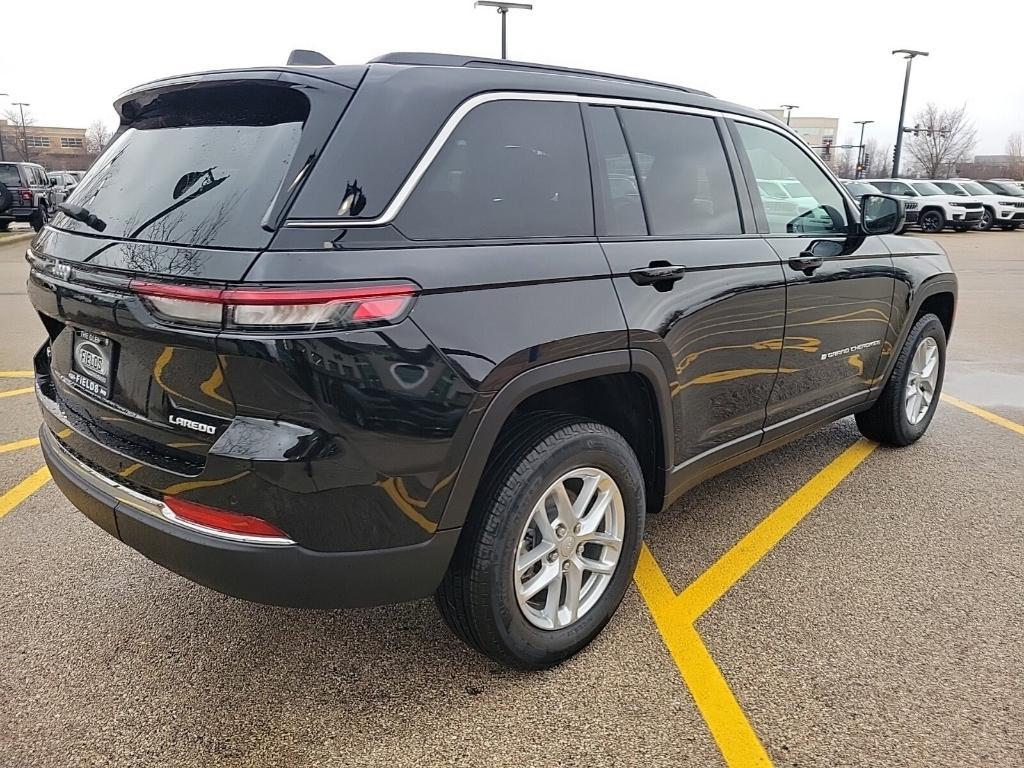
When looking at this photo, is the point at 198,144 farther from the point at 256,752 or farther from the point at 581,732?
the point at 581,732

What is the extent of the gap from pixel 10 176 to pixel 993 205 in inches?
1185

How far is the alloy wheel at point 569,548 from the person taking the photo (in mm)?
2518

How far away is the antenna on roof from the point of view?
240 cm

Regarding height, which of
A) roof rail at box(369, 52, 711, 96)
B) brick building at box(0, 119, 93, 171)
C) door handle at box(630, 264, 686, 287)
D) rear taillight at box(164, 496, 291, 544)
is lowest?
brick building at box(0, 119, 93, 171)

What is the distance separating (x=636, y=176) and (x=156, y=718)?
2.33 metres

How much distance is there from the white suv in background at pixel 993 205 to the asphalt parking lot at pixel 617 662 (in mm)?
26413

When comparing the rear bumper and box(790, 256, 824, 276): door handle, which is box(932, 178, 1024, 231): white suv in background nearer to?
box(790, 256, 824, 276): door handle

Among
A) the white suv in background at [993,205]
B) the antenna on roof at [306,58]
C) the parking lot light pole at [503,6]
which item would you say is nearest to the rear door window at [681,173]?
the antenna on roof at [306,58]

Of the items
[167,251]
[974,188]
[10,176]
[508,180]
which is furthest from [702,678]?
[974,188]

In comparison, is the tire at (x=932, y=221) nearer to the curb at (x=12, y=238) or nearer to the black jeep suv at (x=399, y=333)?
the black jeep suv at (x=399, y=333)

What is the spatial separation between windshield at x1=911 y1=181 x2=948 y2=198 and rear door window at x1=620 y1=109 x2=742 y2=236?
25480 mm

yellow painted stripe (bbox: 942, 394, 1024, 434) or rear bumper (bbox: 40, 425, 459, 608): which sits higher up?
rear bumper (bbox: 40, 425, 459, 608)

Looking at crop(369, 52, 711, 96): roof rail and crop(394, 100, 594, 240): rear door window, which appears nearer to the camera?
crop(394, 100, 594, 240): rear door window

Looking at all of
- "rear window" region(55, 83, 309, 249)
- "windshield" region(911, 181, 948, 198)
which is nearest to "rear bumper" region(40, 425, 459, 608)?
"rear window" region(55, 83, 309, 249)
